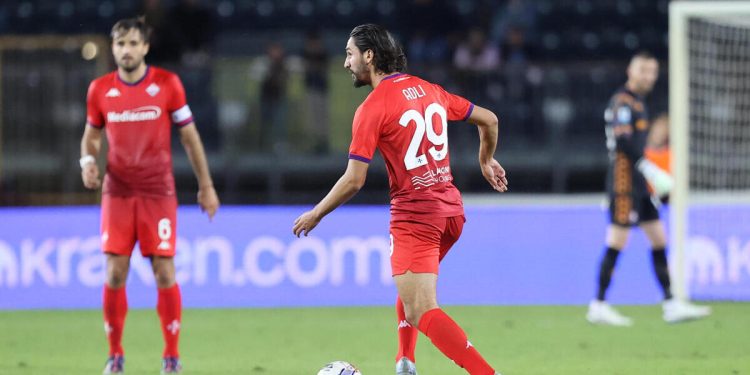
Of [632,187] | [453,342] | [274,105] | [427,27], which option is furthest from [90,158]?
[427,27]

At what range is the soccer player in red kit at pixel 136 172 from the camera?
23.6 feet

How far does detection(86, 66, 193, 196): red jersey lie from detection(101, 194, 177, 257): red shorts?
2.3 inches

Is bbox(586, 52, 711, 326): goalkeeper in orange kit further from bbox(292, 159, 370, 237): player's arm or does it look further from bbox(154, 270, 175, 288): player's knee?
bbox(292, 159, 370, 237): player's arm

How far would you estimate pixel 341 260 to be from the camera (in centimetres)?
1131

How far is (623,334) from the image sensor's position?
902 cm

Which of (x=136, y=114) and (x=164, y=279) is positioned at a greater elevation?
(x=136, y=114)

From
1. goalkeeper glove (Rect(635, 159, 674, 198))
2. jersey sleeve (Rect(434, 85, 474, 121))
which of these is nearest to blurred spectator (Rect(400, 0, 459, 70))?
goalkeeper glove (Rect(635, 159, 674, 198))

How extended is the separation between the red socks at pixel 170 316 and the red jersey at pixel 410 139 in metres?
1.85

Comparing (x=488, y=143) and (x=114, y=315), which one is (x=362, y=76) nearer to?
(x=488, y=143)

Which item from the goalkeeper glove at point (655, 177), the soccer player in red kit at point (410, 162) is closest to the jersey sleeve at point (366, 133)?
the soccer player in red kit at point (410, 162)

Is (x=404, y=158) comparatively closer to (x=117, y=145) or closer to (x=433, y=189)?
(x=433, y=189)

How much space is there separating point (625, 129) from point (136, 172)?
3919mm

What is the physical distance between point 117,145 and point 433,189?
2.25 metres

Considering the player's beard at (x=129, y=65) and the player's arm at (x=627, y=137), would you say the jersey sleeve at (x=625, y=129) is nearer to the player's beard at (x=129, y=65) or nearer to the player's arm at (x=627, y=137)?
the player's arm at (x=627, y=137)
